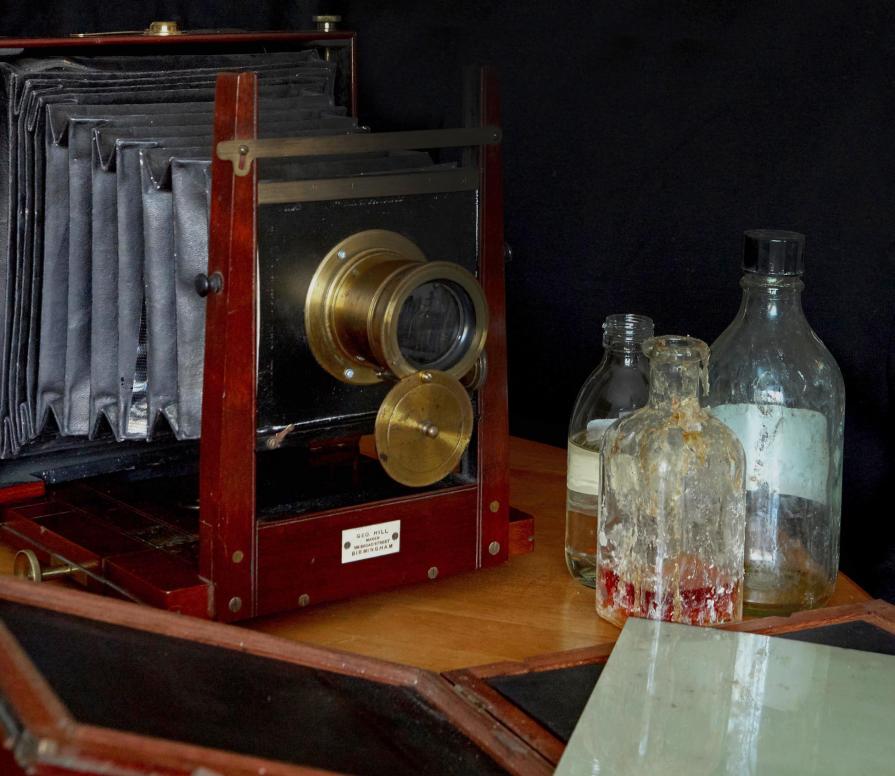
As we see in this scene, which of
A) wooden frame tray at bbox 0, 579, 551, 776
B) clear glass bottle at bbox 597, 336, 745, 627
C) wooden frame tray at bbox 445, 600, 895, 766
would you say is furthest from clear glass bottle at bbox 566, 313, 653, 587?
wooden frame tray at bbox 0, 579, 551, 776

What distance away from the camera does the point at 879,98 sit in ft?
4.67

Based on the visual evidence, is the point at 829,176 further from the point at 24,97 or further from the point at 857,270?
the point at 24,97

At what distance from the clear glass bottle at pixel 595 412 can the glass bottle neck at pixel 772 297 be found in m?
0.09

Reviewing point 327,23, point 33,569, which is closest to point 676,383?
point 33,569

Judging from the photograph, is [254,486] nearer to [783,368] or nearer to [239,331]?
[239,331]

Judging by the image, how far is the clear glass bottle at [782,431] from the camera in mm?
1255

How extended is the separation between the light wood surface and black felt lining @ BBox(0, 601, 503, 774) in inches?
9.4

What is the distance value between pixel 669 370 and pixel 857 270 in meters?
0.41

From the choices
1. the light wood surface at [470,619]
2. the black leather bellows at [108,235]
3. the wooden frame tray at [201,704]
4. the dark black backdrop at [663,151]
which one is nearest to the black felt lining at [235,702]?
the wooden frame tray at [201,704]

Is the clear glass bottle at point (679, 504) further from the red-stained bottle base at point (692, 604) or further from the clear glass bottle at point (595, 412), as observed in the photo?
the clear glass bottle at point (595, 412)

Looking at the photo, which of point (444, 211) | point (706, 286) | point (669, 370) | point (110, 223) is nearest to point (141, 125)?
point (110, 223)

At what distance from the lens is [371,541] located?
1232 mm

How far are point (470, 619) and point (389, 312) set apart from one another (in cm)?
28

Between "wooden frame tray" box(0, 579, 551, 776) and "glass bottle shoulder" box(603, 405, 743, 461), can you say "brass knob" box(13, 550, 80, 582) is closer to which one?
"wooden frame tray" box(0, 579, 551, 776)
